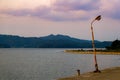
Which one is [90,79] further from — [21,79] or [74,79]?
[21,79]

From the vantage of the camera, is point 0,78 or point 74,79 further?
point 0,78

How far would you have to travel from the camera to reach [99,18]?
4225 centimetres

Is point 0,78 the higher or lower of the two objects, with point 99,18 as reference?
lower

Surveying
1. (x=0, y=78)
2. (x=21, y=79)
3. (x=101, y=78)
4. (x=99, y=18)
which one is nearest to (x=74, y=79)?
(x=101, y=78)

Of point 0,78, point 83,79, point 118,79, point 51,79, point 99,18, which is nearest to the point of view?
point 118,79

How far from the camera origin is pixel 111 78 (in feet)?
117

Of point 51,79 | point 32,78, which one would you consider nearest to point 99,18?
point 51,79

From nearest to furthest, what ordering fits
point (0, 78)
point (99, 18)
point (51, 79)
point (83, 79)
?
1. point (83, 79)
2. point (99, 18)
3. point (51, 79)
4. point (0, 78)

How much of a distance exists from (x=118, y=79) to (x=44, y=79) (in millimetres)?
20583

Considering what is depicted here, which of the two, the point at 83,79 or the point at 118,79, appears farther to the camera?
the point at 83,79

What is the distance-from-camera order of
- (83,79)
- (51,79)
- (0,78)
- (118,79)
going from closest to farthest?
1. (118,79)
2. (83,79)
3. (51,79)
4. (0,78)

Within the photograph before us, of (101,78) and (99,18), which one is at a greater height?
(99,18)

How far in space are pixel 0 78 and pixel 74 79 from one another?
22.5m

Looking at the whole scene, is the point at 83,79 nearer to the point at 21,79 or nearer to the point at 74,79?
the point at 74,79
